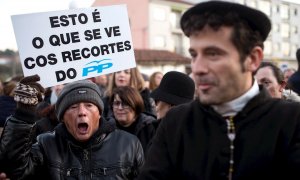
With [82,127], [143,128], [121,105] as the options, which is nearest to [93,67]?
[121,105]

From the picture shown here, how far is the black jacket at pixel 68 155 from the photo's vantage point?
280 centimetres

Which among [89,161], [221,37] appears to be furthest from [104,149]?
[221,37]

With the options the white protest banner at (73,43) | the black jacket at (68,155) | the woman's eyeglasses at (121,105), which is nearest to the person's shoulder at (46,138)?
the black jacket at (68,155)

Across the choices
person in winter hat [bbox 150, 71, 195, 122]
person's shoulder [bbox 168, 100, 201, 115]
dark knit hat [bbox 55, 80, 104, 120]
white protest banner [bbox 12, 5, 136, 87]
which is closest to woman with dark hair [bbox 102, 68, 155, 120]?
white protest banner [bbox 12, 5, 136, 87]

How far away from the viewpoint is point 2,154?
2787 millimetres

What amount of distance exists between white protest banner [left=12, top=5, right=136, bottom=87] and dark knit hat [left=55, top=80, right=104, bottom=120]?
655mm

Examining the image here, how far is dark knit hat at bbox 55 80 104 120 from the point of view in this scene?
3242mm

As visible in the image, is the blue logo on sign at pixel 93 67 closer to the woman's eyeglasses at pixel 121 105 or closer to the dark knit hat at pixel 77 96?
the woman's eyeglasses at pixel 121 105

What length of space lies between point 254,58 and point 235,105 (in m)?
0.23

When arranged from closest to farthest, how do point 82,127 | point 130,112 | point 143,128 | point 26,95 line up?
point 26,95
point 82,127
point 143,128
point 130,112

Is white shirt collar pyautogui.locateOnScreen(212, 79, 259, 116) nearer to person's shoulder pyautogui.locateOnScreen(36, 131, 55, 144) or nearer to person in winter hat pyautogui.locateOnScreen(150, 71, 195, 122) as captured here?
person's shoulder pyautogui.locateOnScreen(36, 131, 55, 144)

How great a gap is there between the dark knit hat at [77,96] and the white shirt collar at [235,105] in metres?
1.66

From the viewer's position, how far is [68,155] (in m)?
3.12

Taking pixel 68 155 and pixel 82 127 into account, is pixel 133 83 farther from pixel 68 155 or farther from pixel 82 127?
pixel 68 155
